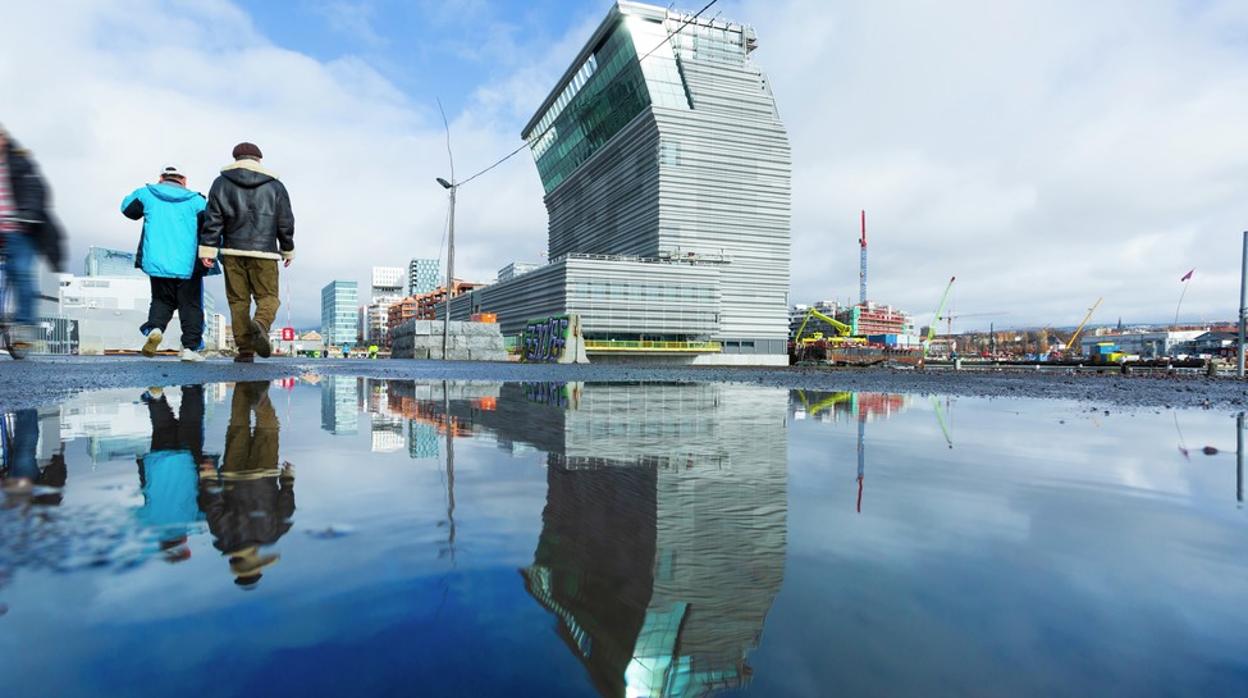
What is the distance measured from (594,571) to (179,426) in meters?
3.24

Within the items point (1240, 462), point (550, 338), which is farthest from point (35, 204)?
point (550, 338)

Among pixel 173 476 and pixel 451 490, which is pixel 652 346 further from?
pixel 173 476

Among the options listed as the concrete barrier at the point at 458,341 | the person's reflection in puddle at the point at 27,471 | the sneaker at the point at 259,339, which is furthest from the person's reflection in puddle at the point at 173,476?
the concrete barrier at the point at 458,341

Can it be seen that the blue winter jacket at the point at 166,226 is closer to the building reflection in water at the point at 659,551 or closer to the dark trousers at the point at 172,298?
the dark trousers at the point at 172,298

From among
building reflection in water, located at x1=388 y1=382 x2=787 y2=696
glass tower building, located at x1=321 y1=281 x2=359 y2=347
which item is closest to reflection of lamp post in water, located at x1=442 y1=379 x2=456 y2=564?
building reflection in water, located at x1=388 y1=382 x2=787 y2=696

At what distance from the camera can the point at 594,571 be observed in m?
1.55

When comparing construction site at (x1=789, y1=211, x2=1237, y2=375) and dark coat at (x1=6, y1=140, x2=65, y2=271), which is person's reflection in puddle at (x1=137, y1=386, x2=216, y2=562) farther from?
construction site at (x1=789, y1=211, x2=1237, y2=375)

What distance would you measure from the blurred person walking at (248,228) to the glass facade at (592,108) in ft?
223

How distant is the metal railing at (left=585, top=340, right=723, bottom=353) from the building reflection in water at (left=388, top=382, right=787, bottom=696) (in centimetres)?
7041

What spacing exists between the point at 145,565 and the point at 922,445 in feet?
13.6

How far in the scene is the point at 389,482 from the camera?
242 cm

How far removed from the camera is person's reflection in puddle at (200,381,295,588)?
58.9 inches

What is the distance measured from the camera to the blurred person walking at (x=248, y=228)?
7672mm

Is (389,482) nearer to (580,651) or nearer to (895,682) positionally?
(580,651)
